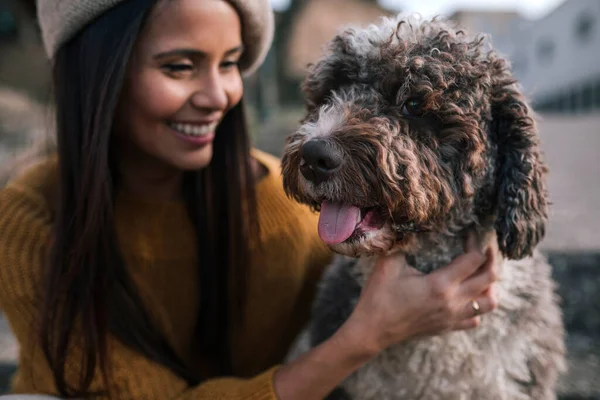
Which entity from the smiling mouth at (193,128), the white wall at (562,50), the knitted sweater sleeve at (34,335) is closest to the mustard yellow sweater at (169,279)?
the knitted sweater sleeve at (34,335)

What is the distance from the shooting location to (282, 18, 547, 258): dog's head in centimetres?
152

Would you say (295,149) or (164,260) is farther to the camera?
(164,260)

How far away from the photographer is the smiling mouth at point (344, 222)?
1.56 meters

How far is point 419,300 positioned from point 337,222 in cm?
43

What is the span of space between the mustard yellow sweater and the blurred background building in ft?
1.97

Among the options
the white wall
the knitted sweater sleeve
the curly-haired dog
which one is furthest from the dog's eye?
the white wall

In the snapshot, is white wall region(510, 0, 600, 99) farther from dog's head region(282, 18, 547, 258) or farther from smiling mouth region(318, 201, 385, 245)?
smiling mouth region(318, 201, 385, 245)

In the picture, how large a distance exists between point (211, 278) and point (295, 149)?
109cm

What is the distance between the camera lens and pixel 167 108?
6.53 feet

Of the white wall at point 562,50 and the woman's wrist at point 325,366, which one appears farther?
the white wall at point 562,50

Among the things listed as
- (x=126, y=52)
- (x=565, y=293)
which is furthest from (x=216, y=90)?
(x=565, y=293)

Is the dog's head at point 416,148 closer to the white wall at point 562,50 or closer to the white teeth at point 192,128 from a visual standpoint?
the white teeth at point 192,128

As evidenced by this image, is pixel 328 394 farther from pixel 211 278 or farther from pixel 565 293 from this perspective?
pixel 565 293

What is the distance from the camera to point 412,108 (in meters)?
1.65
